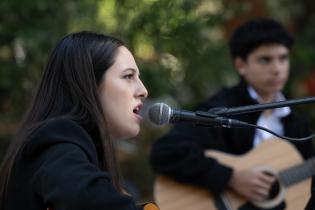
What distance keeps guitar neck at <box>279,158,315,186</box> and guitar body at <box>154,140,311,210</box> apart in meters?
0.02

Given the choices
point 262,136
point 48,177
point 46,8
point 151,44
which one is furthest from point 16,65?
point 48,177

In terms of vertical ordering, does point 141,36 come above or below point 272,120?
above

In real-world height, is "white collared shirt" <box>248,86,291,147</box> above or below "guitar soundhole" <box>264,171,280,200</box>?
above

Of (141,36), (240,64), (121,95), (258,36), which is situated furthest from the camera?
(141,36)

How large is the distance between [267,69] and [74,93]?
1693 mm

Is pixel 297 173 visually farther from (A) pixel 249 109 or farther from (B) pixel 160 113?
(B) pixel 160 113

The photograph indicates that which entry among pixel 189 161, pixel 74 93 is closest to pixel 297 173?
pixel 189 161

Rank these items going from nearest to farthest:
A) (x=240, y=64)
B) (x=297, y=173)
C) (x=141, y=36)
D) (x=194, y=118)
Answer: (x=194, y=118) → (x=297, y=173) → (x=240, y=64) → (x=141, y=36)

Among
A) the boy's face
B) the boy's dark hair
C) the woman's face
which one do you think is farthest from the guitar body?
the woman's face

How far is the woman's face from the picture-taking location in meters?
2.06

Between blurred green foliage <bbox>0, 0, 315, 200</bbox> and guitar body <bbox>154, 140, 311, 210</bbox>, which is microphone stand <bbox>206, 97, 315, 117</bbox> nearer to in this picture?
guitar body <bbox>154, 140, 311, 210</bbox>

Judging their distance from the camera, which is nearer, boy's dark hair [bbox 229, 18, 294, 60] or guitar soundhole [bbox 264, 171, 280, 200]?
guitar soundhole [bbox 264, 171, 280, 200]

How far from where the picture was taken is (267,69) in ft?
11.3

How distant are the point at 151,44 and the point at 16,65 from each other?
0.96m
